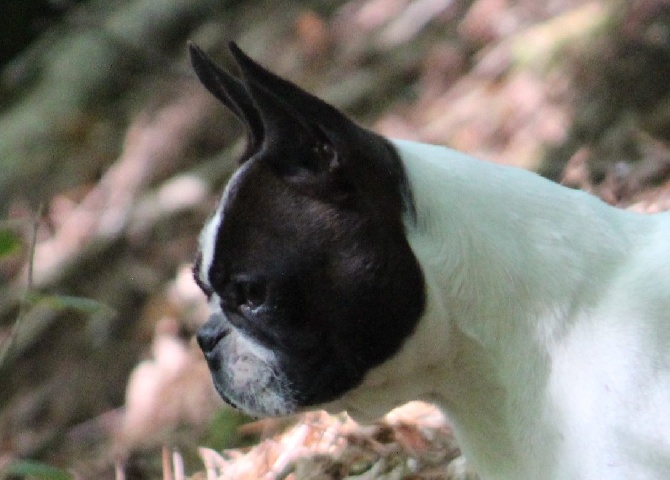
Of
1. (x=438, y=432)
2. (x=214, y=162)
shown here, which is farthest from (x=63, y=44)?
(x=438, y=432)

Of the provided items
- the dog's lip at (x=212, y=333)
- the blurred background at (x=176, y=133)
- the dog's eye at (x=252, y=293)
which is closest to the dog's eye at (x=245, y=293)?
the dog's eye at (x=252, y=293)

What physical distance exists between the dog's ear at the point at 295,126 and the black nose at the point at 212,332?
406mm

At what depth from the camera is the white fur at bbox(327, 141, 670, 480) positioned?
1879mm

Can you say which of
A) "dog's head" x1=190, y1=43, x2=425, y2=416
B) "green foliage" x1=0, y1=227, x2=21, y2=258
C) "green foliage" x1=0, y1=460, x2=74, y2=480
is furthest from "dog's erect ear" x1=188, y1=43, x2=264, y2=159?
"green foliage" x1=0, y1=460, x2=74, y2=480

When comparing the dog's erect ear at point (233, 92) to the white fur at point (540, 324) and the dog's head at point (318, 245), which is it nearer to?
the dog's head at point (318, 245)

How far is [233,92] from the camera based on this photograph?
199 cm

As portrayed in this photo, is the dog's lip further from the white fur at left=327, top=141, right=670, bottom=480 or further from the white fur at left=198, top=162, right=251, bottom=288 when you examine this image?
the white fur at left=327, top=141, right=670, bottom=480

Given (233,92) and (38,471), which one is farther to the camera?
(38,471)

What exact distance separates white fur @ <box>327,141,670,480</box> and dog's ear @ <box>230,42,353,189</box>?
175 mm

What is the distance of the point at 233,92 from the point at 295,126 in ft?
0.64

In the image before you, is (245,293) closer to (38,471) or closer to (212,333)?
(212,333)

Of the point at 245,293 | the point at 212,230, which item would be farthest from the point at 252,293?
the point at 212,230

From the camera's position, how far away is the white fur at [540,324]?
1.88 metres

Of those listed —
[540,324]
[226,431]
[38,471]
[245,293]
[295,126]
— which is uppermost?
[295,126]
